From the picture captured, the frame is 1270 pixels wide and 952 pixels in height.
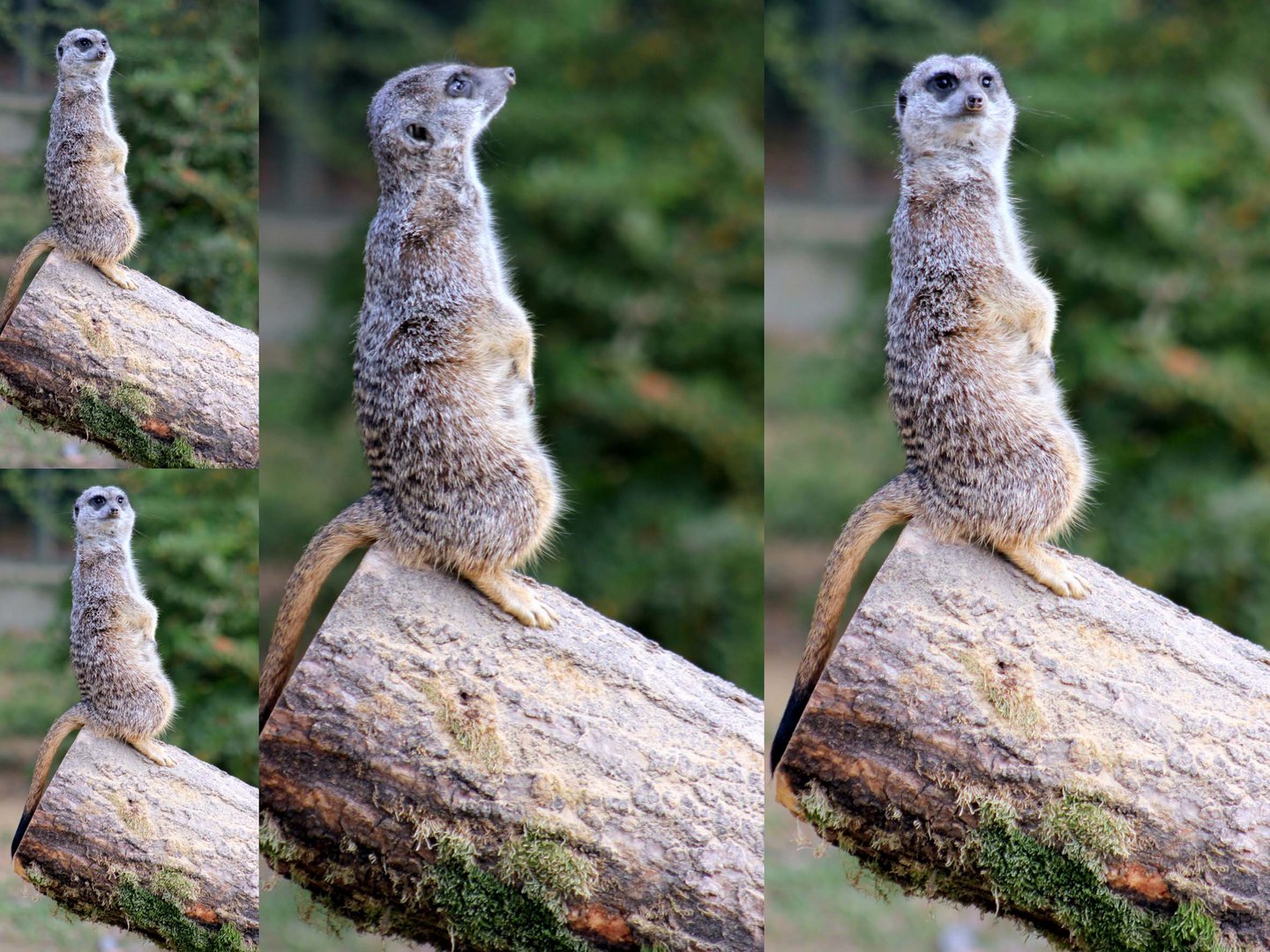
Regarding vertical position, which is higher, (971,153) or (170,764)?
(971,153)

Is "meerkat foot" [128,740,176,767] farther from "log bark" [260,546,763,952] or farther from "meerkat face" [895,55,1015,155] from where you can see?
"meerkat face" [895,55,1015,155]

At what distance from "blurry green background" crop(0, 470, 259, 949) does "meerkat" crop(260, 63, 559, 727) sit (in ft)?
2.03

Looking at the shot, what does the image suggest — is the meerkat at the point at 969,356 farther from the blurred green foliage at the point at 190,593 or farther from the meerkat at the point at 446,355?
the blurred green foliage at the point at 190,593

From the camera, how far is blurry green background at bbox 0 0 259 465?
8.17 feet

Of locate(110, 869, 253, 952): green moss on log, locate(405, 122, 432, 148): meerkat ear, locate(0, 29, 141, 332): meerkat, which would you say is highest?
locate(405, 122, 432, 148): meerkat ear

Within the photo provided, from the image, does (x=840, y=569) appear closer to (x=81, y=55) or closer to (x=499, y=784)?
(x=499, y=784)

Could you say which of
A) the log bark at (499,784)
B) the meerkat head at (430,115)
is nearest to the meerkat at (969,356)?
the log bark at (499,784)

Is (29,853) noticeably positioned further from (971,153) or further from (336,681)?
(971,153)

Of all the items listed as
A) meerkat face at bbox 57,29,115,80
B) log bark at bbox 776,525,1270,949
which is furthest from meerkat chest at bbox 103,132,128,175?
log bark at bbox 776,525,1270,949

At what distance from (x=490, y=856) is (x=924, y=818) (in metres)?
0.82

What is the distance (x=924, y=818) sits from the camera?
2.17 metres

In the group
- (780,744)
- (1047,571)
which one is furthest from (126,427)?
(1047,571)

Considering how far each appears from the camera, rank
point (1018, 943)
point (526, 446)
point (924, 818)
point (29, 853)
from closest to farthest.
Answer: point (924, 818) < point (526, 446) < point (29, 853) < point (1018, 943)

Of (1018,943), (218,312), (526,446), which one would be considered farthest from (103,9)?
(1018,943)
